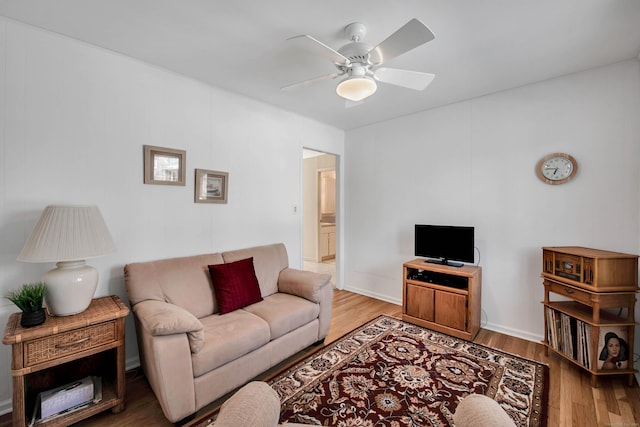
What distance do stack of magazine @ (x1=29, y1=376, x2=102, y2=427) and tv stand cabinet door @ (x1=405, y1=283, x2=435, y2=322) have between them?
2835 mm

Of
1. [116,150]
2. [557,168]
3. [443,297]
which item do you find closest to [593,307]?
[443,297]

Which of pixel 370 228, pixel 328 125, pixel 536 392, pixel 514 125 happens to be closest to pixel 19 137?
pixel 328 125

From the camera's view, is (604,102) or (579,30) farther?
(604,102)

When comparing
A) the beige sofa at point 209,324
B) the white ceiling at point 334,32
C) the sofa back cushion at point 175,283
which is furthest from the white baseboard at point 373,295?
the white ceiling at point 334,32

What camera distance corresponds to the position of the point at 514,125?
2.92m

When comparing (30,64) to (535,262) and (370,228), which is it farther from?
(535,262)

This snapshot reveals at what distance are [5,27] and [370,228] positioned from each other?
3970 millimetres

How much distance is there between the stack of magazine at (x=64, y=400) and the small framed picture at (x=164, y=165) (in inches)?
60.1

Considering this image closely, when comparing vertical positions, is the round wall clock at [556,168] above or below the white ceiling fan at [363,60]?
below

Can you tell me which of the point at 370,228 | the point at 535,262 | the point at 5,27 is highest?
the point at 5,27

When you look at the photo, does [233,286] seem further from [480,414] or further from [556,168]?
[556,168]

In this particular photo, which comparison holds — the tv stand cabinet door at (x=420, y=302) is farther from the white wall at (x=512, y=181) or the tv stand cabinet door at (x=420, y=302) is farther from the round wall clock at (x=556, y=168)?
the round wall clock at (x=556, y=168)

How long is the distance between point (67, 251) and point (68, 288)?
0.78 feet

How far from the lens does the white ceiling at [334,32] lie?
1717 millimetres
